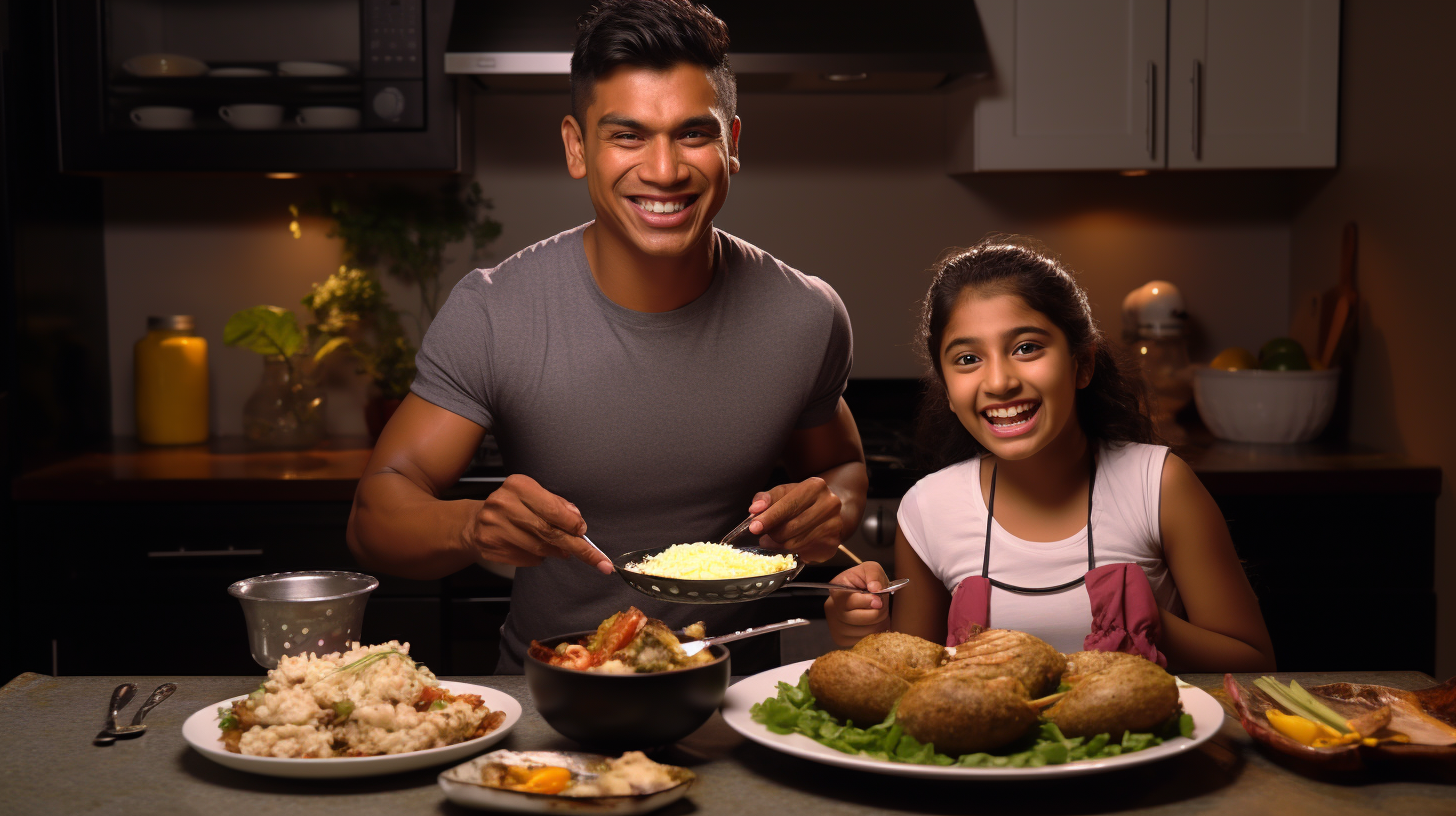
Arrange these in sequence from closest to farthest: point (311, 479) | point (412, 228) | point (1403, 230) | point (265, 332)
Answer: point (311, 479) < point (1403, 230) < point (265, 332) < point (412, 228)

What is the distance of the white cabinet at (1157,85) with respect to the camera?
268 centimetres

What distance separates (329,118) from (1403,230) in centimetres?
237

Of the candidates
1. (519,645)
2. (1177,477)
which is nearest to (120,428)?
(519,645)

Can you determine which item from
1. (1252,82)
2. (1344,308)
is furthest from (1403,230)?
(1252,82)

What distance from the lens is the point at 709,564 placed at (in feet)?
3.92

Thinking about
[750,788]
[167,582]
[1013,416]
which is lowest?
[167,582]

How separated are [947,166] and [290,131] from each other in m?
1.60

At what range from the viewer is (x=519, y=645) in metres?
1.67

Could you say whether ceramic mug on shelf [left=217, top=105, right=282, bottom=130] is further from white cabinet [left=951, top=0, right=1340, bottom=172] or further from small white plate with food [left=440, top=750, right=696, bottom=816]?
small white plate with food [left=440, top=750, right=696, bottom=816]

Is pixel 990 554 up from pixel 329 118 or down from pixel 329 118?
down

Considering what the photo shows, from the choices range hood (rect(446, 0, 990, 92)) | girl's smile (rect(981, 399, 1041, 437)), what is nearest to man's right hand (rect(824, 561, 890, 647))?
girl's smile (rect(981, 399, 1041, 437))

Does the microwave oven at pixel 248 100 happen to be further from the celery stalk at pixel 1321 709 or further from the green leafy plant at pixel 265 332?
the celery stalk at pixel 1321 709

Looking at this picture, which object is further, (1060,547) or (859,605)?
(1060,547)

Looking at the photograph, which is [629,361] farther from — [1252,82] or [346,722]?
[1252,82]
